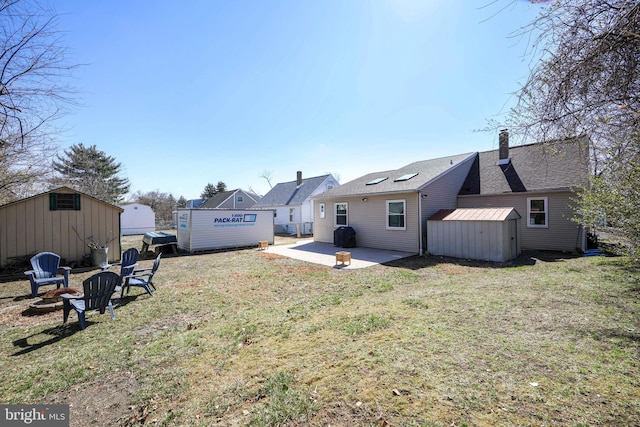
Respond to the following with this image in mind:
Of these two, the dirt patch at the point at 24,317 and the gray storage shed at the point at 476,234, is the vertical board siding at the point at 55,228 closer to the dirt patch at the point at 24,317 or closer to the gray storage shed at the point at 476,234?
the dirt patch at the point at 24,317

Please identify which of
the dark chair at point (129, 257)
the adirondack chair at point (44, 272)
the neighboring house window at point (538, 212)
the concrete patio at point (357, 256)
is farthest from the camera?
the neighboring house window at point (538, 212)

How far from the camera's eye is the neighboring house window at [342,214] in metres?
14.8

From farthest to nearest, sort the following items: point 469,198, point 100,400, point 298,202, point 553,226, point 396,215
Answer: point 298,202, point 469,198, point 396,215, point 553,226, point 100,400

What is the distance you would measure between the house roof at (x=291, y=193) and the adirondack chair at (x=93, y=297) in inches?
807

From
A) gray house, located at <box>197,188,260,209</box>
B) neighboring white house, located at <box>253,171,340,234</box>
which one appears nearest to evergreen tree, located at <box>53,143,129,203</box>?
gray house, located at <box>197,188,260,209</box>

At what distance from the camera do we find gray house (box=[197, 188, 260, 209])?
29.5 metres

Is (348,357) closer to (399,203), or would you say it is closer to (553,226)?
(399,203)

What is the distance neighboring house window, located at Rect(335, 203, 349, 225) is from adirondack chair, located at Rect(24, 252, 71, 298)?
37.3ft

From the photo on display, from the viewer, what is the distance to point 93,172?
30.0 metres

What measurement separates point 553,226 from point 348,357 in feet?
42.7

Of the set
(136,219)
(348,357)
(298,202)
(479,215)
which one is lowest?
(348,357)

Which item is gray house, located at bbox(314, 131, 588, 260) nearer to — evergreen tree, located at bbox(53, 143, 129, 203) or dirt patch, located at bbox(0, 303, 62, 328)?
dirt patch, located at bbox(0, 303, 62, 328)

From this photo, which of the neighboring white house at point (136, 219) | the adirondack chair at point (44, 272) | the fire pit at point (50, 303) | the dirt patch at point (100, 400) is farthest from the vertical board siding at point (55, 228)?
the neighboring white house at point (136, 219)

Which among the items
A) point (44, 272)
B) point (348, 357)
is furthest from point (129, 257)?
point (348, 357)
